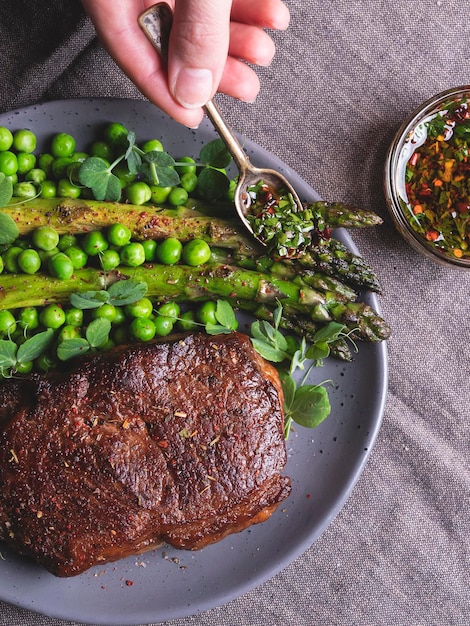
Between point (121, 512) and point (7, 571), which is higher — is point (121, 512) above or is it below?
above

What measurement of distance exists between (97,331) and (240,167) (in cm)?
147

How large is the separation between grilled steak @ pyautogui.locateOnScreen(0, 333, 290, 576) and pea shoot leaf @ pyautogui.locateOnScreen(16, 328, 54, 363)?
17 centimetres

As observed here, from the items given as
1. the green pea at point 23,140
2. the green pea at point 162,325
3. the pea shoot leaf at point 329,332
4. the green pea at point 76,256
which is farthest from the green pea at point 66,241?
the pea shoot leaf at point 329,332

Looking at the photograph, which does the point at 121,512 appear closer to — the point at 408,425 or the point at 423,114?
the point at 408,425

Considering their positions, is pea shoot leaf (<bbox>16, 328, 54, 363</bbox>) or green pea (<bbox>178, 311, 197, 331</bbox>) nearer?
pea shoot leaf (<bbox>16, 328, 54, 363</bbox>)

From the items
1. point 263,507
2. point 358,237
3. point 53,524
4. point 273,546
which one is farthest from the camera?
point 358,237

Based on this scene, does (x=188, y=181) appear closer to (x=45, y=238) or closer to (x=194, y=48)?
(x=45, y=238)

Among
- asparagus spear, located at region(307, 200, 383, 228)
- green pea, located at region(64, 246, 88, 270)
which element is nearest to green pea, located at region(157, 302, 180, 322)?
green pea, located at region(64, 246, 88, 270)

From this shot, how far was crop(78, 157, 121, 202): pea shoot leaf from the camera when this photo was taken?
4.29 metres

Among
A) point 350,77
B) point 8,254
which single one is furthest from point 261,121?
point 8,254

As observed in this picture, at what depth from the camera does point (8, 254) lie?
4340mm

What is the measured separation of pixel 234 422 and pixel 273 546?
1115 millimetres

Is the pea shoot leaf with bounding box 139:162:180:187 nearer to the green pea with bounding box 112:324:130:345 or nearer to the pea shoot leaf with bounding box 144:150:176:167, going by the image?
the pea shoot leaf with bounding box 144:150:176:167

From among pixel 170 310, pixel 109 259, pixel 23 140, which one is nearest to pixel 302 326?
pixel 170 310
